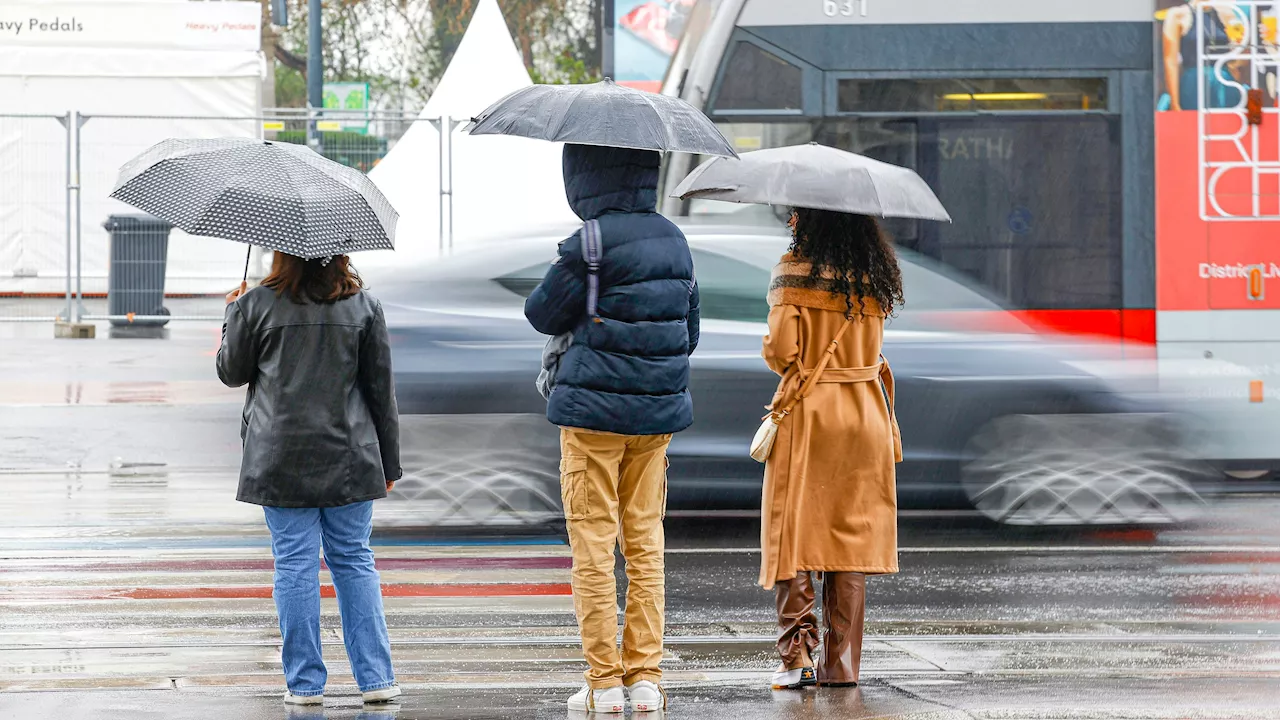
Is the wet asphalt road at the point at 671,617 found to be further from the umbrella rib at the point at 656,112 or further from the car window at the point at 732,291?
the umbrella rib at the point at 656,112

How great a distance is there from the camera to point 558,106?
5.04 meters

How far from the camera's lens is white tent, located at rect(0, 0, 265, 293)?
21.7 m

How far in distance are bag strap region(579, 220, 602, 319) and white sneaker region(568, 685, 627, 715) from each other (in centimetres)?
117

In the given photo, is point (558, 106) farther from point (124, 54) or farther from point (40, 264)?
point (124, 54)

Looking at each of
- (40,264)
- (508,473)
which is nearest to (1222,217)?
(508,473)

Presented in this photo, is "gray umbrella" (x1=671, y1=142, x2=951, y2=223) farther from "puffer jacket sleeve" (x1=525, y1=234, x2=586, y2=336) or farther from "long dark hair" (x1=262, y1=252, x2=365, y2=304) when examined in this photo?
"long dark hair" (x1=262, y1=252, x2=365, y2=304)

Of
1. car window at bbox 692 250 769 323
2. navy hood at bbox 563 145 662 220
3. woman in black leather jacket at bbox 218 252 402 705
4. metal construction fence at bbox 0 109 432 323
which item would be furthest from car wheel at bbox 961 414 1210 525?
metal construction fence at bbox 0 109 432 323

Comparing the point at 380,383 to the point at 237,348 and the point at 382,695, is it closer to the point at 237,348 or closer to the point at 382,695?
the point at 237,348

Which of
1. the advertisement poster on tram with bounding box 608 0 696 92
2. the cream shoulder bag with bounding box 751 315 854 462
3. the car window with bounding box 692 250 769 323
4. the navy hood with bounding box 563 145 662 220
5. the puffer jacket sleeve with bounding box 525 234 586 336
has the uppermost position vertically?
the advertisement poster on tram with bounding box 608 0 696 92

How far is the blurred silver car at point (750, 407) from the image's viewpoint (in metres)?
8.28

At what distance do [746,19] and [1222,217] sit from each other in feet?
9.35

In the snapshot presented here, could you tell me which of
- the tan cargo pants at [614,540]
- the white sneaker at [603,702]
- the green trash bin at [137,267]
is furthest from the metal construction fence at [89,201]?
the white sneaker at [603,702]

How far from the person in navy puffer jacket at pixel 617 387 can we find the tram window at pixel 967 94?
416cm

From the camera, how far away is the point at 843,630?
5.55 meters
